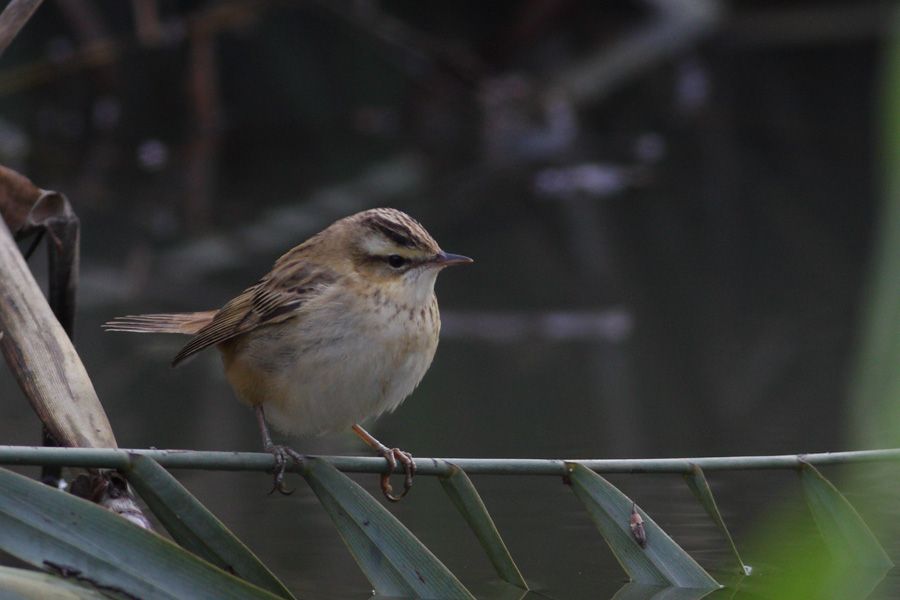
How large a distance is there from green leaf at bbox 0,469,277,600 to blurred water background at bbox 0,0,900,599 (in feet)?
2.09

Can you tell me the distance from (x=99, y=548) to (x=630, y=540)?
101 centimetres

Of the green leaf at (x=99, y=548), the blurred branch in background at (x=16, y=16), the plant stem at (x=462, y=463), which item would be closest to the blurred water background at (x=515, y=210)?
the plant stem at (x=462, y=463)

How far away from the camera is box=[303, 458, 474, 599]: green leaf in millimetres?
2482

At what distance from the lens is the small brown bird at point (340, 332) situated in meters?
3.17

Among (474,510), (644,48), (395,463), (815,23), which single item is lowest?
(395,463)

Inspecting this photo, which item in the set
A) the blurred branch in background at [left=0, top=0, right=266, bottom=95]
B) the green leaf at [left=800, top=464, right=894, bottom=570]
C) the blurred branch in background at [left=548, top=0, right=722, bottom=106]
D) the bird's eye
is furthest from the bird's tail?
the blurred branch in background at [left=548, top=0, right=722, bottom=106]

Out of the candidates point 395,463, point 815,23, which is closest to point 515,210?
point 815,23

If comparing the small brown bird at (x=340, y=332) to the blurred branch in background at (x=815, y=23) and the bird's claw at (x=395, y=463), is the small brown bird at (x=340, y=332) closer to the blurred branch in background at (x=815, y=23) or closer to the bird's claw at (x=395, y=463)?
the bird's claw at (x=395, y=463)

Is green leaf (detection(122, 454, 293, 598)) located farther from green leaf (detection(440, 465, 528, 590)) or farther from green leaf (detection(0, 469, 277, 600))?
green leaf (detection(440, 465, 528, 590))

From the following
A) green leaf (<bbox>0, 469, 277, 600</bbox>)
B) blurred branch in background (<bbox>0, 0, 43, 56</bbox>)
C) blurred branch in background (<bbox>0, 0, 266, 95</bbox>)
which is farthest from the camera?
blurred branch in background (<bbox>0, 0, 266, 95</bbox>)

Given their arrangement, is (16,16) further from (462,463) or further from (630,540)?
(630,540)

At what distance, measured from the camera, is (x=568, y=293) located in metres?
6.86

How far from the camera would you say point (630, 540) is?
2.63 metres

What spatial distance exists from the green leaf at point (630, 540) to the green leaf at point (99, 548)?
669mm
